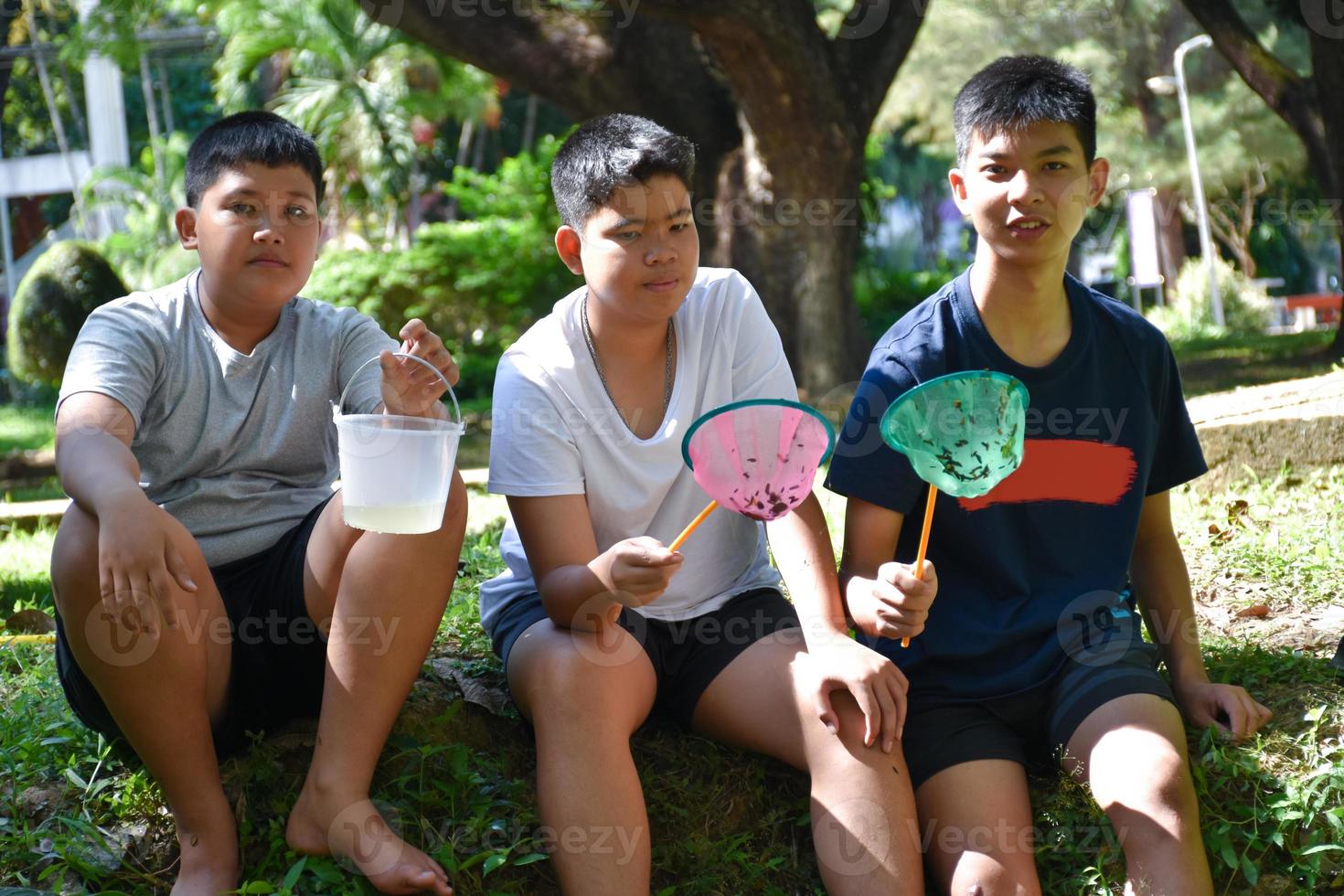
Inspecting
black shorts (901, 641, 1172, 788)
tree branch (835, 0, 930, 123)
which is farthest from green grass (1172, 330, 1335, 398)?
black shorts (901, 641, 1172, 788)

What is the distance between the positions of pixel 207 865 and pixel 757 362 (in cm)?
128

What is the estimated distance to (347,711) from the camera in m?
2.12

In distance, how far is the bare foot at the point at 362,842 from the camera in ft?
6.72

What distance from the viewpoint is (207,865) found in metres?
2.11

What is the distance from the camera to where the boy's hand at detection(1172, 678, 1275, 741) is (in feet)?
7.63

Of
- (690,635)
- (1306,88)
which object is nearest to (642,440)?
(690,635)

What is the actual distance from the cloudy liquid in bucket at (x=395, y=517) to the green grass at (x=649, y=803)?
1.80 feet

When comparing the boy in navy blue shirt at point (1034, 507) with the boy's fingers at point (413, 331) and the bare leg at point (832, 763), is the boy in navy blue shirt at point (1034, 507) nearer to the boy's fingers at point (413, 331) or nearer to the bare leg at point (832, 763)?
the bare leg at point (832, 763)

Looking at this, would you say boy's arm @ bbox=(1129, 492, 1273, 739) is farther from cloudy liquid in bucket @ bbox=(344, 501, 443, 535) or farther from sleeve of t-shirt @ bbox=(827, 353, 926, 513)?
cloudy liquid in bucket @ bbox=(344, 501, 443, 535)

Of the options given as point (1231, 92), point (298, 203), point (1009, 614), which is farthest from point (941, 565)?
point (1231, 92)

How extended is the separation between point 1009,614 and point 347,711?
1154 millimetres

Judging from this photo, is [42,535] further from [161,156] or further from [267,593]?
[161,156]

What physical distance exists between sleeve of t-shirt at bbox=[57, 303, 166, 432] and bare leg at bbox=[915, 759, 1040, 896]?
152 centimetres

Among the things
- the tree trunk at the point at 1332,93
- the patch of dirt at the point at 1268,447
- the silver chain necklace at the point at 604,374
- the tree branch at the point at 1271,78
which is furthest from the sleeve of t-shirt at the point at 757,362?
the tree branch at the point at 1271,78
